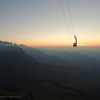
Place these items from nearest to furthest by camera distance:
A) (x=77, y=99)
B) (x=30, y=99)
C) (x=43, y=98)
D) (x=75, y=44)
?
(x=75, y=44) < (x=30, y=99) < (x=43, y=98) < (x=77, y=99)

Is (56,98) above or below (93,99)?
above

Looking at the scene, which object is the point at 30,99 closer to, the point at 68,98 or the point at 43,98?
the point at 43,98

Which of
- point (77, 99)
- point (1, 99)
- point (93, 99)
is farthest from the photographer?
point (93, 99)

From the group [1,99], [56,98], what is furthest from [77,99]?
[1,99]

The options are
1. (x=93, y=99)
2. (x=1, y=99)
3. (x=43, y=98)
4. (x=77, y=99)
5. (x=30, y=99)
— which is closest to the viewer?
(x=1, y=99)

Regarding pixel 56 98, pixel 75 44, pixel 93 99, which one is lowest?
pixel 93 99

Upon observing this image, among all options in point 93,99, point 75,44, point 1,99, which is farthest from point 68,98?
point 75,44

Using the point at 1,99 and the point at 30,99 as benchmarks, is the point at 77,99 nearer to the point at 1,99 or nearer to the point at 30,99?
the point at 30,99

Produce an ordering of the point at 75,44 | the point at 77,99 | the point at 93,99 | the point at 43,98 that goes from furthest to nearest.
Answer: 1. the point at 93,99
2. the point at 77,99
3. the point at 43,98
4. the point at 75,44

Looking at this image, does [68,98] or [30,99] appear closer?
[30,99]
